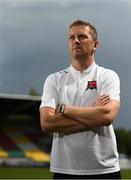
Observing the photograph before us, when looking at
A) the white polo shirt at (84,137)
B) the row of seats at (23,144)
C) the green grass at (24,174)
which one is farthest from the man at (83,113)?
the row of seats at (23,144)

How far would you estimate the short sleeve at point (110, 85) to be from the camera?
1.87m

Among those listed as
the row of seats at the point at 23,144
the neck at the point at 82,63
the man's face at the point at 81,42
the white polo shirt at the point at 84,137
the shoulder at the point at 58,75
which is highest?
the man's face at the point at 81,42

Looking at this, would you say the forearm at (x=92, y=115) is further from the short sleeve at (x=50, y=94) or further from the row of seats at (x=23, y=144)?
the row of seats at (x=23, y=144)

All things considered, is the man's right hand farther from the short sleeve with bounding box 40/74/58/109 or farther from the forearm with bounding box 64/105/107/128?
the short sleeve with bounding box 40/74/58/109

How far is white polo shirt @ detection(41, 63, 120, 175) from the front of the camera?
69.0 inches

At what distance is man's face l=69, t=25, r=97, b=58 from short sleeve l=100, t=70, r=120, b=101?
0.14m

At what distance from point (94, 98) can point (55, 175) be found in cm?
39

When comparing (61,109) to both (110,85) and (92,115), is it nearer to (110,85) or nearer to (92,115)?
(92,115)

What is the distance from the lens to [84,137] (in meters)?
1.76

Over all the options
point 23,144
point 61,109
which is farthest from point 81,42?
point 23,144

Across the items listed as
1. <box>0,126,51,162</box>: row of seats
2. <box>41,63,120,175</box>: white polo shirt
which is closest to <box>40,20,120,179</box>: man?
<box>41,63,120,175</box>: white polo shirt

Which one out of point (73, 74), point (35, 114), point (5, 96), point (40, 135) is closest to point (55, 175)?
point (73, 74)

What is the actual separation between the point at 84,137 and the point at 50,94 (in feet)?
0.94

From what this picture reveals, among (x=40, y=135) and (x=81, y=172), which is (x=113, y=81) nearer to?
(x=81, y=172)
